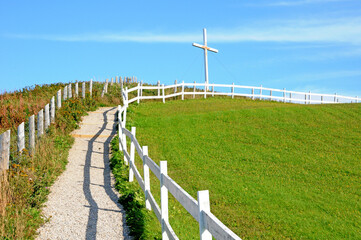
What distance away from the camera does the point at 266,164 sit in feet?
49.9

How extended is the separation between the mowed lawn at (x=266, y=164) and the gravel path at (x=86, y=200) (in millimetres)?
1521

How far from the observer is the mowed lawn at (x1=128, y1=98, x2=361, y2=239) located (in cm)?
1047

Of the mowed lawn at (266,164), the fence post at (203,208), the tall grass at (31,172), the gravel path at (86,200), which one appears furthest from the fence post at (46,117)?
the fence post at (203,208)

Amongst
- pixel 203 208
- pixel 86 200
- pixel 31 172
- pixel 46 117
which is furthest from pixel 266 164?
pixel 203 208

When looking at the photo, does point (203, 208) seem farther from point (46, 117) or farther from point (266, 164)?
point (46, 117)

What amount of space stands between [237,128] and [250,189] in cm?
781

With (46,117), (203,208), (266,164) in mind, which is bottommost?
(266,164)

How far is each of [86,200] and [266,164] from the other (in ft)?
24.4

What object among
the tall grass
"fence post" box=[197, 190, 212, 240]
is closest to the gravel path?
the tall grass

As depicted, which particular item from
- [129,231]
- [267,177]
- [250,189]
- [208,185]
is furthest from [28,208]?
[267,177]

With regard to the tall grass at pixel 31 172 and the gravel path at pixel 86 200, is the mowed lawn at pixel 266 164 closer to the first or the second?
the gravel path at pixel 86 200

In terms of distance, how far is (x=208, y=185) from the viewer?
12945mm

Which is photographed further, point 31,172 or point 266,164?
point 266,164

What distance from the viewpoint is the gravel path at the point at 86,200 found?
854cm
